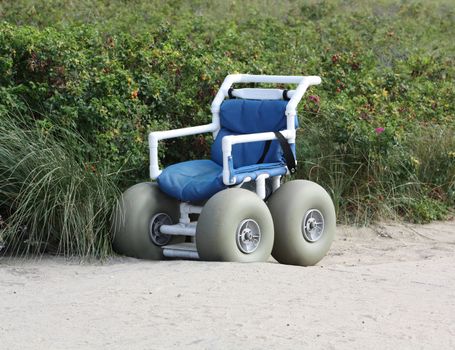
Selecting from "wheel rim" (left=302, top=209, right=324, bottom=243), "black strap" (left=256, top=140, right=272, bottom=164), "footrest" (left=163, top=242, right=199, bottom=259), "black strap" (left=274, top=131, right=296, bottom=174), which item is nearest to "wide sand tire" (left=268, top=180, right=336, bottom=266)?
"wheel rim" (left=302, top=209, right=324, bottom=243)

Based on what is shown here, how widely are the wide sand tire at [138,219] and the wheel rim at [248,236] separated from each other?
74cm

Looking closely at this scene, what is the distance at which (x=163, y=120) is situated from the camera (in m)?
8.77

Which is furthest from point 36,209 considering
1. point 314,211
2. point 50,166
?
point 314,211

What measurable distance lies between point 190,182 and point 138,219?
457 millimetres

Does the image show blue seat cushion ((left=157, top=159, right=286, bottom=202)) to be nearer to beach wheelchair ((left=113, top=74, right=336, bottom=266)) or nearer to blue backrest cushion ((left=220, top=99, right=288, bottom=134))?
beach wheelchair ((left=113, top=74, right=336, bottom=266))

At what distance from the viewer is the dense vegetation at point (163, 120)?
25.0 ft

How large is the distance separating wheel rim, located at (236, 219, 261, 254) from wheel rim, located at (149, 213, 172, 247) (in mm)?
758

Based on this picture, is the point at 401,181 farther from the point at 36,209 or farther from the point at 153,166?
the point at 36,209

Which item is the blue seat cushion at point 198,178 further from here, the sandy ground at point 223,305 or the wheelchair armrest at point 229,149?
the sandy ground at point 223,305

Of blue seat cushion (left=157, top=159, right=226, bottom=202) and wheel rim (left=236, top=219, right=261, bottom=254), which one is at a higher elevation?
blue seat cushion (left=157, top=159, right=226, bottom=202)

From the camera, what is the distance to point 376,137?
357 inches

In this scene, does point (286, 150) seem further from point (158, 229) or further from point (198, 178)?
point (158, 229)

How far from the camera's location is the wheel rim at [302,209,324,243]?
24.5ft

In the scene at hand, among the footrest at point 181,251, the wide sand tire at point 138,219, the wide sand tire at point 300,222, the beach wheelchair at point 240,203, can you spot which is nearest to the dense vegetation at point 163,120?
the wide sand tire at point 138,219
